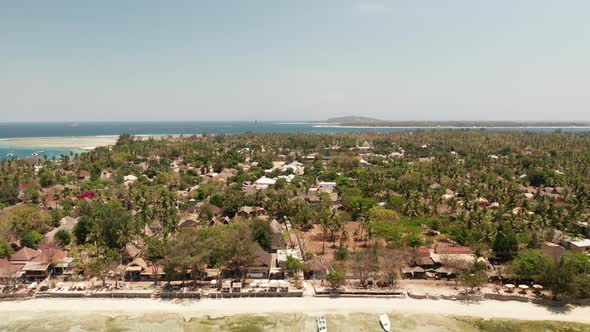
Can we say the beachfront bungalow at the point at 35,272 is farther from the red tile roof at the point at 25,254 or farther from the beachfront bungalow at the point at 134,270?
the beachfront bungalow at the point at 134,270

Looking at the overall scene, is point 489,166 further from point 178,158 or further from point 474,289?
point 178,158

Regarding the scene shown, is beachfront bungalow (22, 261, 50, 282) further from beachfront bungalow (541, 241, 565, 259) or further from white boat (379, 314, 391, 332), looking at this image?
beachfront bungalow (541, 241, 565, 259)

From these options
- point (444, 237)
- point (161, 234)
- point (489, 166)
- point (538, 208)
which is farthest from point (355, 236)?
point (489, 166)

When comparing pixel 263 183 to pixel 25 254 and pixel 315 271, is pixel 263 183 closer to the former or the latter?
pixel 315 271

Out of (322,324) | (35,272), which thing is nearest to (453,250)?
(322,324)

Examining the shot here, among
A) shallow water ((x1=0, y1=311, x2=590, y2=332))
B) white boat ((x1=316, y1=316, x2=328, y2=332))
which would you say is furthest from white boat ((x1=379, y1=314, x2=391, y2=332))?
white boat ((x1=316, y1=316, x2=328, y2=332))

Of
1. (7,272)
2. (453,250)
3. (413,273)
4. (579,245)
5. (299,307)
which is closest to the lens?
(299,307)

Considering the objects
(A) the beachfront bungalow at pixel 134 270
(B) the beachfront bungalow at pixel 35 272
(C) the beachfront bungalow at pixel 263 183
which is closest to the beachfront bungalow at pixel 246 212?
(C) the beachfront bungalow at pixel 263 183
